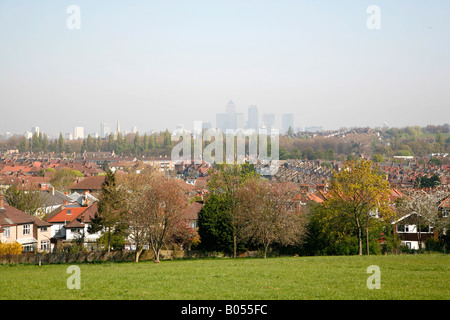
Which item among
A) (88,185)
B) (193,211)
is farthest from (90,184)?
(193,211)

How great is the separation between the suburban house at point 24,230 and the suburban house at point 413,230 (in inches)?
1298

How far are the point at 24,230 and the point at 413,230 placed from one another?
36385 mm

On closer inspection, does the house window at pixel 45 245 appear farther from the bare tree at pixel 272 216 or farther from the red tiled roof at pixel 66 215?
the bare tree at pixel 272 216

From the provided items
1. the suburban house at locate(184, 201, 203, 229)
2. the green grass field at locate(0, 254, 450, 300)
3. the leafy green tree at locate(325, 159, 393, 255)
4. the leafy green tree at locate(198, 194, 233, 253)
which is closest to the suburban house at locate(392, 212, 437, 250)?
the leafy green tree at locate(325, 159, 393, 255)

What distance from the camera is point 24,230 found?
43.3 meters

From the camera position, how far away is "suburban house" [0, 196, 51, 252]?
41.2 metres

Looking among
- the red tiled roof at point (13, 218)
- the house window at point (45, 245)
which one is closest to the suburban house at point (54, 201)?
the house window at point (45, 245)

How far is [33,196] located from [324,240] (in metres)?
33.9

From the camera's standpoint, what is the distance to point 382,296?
13453 mm

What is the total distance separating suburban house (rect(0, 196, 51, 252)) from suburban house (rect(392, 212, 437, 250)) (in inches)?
1298

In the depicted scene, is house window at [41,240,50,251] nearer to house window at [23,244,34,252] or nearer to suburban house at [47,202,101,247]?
suburban house at [47,202,101,247]
